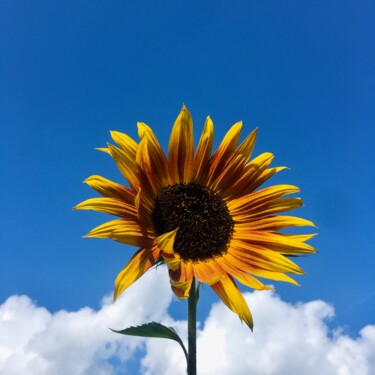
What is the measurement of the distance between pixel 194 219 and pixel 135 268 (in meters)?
0.80

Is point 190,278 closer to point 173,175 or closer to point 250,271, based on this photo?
point 250,271

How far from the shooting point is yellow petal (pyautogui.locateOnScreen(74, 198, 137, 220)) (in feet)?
10.1

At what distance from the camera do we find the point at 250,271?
3.30 m

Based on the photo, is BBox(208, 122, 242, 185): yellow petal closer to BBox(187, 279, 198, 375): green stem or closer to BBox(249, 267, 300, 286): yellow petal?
BBox(249, 267, 300, 286): yellow petal


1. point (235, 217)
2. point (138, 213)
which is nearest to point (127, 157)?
point (138, 213)

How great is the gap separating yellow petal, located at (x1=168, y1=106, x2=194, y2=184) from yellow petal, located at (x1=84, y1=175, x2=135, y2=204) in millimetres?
535

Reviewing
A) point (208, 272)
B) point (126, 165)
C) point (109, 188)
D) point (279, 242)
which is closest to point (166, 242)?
point (208, 272)

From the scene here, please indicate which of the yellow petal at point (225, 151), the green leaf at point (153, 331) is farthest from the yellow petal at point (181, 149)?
the green leaf at point (153, 331)

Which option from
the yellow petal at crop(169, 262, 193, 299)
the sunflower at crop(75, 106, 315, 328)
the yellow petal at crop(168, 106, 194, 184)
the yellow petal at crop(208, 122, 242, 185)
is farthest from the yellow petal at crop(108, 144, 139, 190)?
the yellow petal at crop(208, 122, 242, 185)

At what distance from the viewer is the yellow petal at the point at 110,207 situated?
308 cm

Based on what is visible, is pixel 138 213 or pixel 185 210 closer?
pixel 138 213

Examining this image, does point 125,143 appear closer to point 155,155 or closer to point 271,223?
point 155,155

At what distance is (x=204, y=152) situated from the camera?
12.3 feet

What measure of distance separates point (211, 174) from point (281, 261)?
892mm
